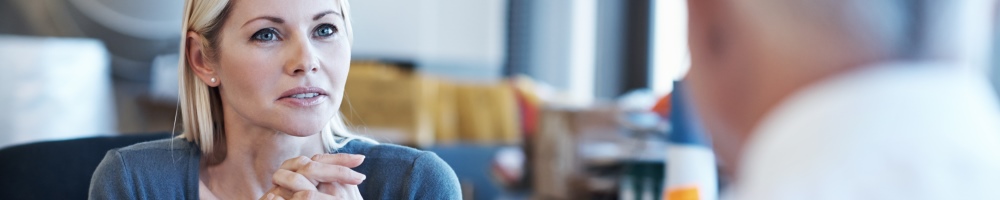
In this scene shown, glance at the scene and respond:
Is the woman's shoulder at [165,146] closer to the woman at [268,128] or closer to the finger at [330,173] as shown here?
the woman at [268,128]

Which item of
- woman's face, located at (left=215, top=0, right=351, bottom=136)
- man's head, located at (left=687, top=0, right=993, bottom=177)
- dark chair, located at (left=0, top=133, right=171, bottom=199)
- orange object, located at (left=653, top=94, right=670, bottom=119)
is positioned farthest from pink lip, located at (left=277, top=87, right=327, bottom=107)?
orange object, located at (left=653, top=94, right=670, bottom=119)

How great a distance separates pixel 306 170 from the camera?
597 millimetres

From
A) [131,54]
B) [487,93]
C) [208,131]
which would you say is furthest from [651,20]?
[208,131]

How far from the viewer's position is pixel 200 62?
65cm

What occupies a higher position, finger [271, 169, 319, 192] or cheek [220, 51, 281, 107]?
cheek [220, 51, 281, 107]

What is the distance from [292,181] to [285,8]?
10 centimetres

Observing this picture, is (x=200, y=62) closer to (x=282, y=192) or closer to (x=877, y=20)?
(x=282, y=192)

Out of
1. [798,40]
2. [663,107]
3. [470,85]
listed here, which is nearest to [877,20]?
[798,40]

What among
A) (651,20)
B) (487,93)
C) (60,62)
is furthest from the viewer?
(651,20)

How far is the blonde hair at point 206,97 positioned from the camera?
0.63 metres

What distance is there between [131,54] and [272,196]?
383 cm

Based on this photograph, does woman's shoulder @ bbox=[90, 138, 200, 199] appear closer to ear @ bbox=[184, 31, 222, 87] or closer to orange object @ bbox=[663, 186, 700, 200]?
ear @ bbox=[184, 31, 222, 87]

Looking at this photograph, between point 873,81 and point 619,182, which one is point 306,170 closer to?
point 873,81

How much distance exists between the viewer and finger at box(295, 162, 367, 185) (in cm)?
59
